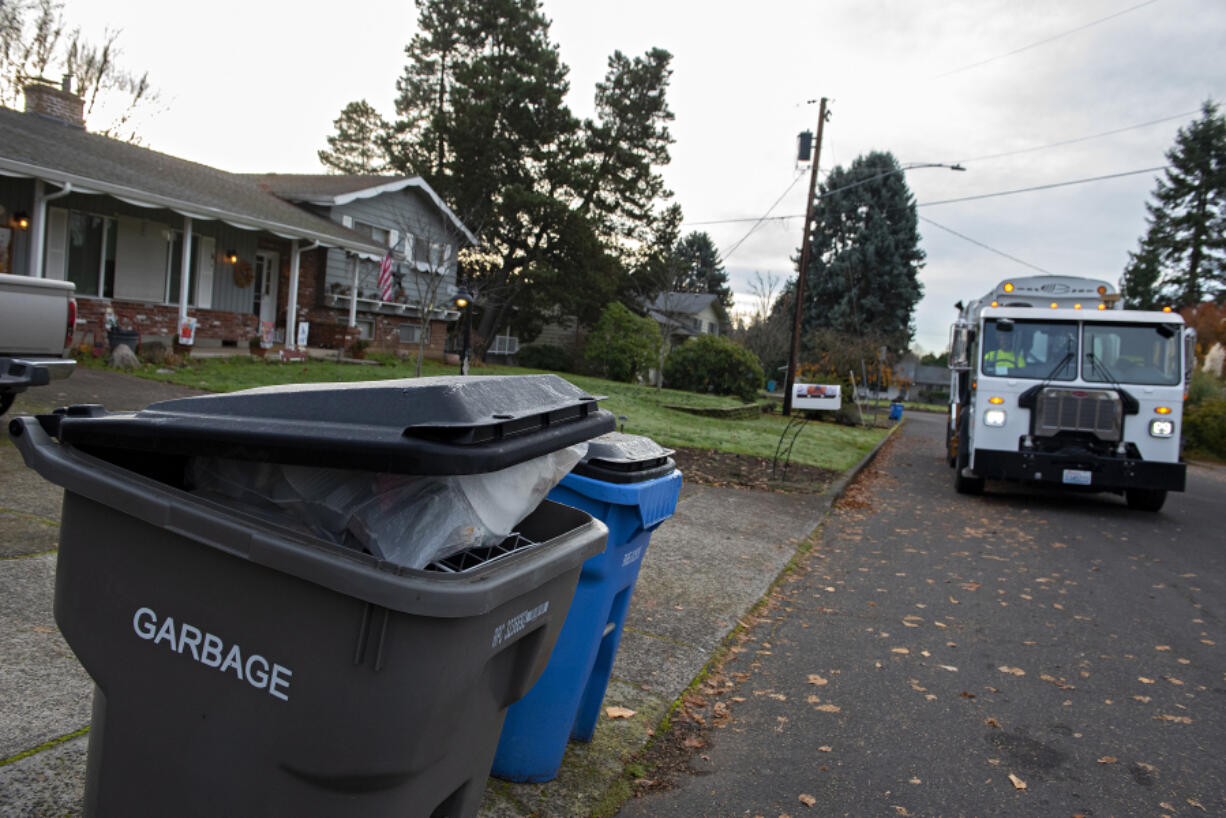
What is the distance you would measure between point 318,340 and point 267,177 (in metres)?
8.18

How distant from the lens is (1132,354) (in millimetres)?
10695

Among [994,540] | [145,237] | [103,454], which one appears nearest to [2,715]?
[103,454]

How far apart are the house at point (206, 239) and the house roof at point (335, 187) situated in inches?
1.6

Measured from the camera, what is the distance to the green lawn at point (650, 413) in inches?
542

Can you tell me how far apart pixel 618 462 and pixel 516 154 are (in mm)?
32643

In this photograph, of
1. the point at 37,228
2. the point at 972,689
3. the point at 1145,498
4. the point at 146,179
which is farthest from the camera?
the point at 146,179

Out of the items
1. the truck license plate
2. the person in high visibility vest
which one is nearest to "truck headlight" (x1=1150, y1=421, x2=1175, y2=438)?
the truck license plate

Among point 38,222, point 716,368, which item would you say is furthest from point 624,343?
point 38,222

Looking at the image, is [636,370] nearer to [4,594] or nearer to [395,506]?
[4,594]

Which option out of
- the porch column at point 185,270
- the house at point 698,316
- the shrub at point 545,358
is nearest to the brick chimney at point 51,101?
the porch column at point 185,270

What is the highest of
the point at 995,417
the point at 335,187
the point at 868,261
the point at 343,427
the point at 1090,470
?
the point at 868,261

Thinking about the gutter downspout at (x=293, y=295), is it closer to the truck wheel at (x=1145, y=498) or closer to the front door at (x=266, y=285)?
the front door at (x=266, y=285)

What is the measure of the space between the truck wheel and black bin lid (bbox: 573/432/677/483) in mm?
10586

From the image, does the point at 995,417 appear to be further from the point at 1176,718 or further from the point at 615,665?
the point at 615,665
